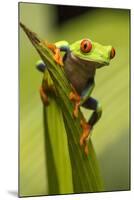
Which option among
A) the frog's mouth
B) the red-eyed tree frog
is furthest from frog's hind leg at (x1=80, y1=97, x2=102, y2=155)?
the frog's mouth

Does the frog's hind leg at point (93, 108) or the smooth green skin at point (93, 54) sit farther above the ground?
the smooth green skin at point (93, 54)

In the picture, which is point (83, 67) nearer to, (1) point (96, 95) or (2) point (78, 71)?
(2) point (78, 71)

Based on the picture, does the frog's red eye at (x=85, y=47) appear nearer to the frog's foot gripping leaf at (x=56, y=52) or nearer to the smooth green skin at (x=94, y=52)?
the smooth green skin at (x=94, y=52)

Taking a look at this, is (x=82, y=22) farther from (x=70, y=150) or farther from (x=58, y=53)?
(x=70, y=150)

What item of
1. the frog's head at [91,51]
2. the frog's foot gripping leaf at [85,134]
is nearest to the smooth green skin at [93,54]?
the frog's head at [91,51]

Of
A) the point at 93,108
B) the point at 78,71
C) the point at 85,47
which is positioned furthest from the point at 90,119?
the point at 85,47

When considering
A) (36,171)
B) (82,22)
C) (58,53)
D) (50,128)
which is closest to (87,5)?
(82,22)

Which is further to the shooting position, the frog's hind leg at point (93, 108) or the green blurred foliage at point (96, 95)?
the frog's hind leg at point (93, 108)
